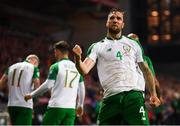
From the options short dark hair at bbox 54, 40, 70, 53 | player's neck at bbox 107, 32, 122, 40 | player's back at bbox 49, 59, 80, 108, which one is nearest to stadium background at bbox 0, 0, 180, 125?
player's back at bbox 49, 59, 80, 108

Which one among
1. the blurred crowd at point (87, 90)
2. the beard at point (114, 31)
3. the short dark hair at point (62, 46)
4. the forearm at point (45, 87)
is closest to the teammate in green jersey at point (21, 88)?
the forearm at point (45, 87)

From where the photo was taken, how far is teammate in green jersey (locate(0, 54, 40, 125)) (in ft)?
27.1

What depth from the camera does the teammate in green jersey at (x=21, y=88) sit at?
326 inches

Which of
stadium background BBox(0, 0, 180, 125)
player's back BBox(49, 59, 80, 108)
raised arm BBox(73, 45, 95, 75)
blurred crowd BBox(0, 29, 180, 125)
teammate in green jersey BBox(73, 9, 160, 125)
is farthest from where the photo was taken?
stadium background BBox(0, 0, 180, 125)

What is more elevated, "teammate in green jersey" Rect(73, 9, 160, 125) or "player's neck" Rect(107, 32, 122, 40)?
"player's neck" Rect(107, 32, 122, 40)

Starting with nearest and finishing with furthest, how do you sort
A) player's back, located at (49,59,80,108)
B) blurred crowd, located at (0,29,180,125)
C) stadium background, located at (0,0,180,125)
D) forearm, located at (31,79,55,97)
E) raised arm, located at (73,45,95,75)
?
raised arm, located at (73,45,95,75), forearm, located at (31,79,55,97), player's back, located at (49,59,80,108), blurred crowd, located at (0,29,180,125), stadium background, located at (0,0,180,125)

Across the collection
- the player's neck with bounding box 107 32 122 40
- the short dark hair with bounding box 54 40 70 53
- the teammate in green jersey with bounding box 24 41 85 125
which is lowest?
the teammate in green jersey with bounding box 24 41 85 125

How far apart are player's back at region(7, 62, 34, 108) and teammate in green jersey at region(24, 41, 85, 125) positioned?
2.83 feet

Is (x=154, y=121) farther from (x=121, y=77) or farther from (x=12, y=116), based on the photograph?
(x=121, y=77)

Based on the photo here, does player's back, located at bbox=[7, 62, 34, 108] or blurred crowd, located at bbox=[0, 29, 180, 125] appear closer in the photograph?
player's back, located at bbox=[7, 62, 34, 108]

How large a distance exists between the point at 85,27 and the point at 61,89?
87.4 feet

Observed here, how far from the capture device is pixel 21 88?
8.41 m

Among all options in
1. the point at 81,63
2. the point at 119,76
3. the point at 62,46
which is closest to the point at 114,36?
the point at 119,76

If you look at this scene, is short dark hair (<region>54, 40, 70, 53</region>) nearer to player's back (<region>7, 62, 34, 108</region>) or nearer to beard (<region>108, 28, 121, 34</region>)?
player's back (<region>7, 62, 34, 108</region>)
